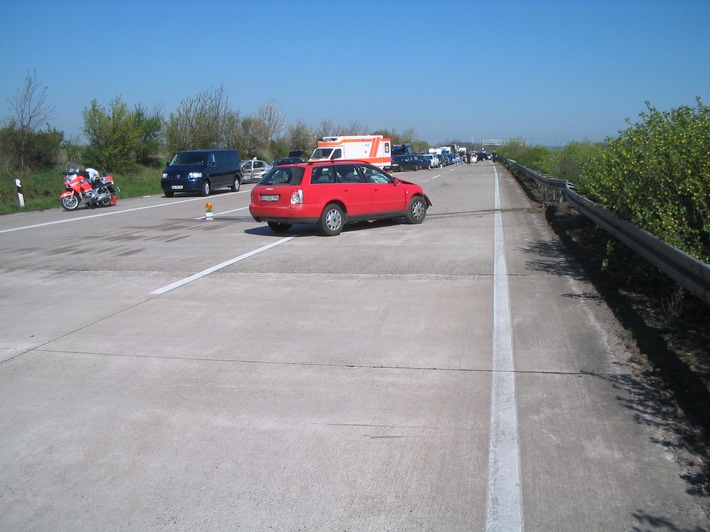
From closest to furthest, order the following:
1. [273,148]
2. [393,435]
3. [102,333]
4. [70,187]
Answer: [393,435] < [102,333] < [70,187] < [273,148]

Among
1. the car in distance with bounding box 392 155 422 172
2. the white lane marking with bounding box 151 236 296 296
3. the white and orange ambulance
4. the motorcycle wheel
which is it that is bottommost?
the white lane marking with bounding box 151 236 296 296

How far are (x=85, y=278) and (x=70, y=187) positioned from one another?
13880mm

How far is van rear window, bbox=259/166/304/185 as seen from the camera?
14.2 meters

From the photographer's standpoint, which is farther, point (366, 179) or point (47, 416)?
point (366, 179)

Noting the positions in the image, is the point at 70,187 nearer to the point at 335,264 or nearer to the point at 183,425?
the point at 335,264

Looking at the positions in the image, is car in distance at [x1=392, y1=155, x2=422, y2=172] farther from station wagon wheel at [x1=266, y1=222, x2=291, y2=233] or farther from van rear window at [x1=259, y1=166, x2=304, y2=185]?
van rear window at [x1=259, y1=166, x2=304, y2=185]

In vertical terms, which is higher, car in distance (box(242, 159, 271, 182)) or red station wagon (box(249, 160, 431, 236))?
car in distance (box(242, 159, 271, 182))

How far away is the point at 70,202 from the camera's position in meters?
23.3

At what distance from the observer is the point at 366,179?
15.3m

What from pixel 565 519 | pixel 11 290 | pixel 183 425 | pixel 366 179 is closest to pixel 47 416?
pixel 183 425

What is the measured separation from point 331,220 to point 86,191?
13023 mm

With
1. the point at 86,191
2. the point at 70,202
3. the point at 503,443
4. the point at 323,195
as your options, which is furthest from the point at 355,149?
the point at 503,443

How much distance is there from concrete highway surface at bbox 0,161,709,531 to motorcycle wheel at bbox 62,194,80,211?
43.4 feet

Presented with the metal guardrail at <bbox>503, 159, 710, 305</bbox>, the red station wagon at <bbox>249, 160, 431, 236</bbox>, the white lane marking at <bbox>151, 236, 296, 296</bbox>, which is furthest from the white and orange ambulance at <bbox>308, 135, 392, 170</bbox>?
the metal guardrail at <bbox>503, 159, 710, 305</bbox>
